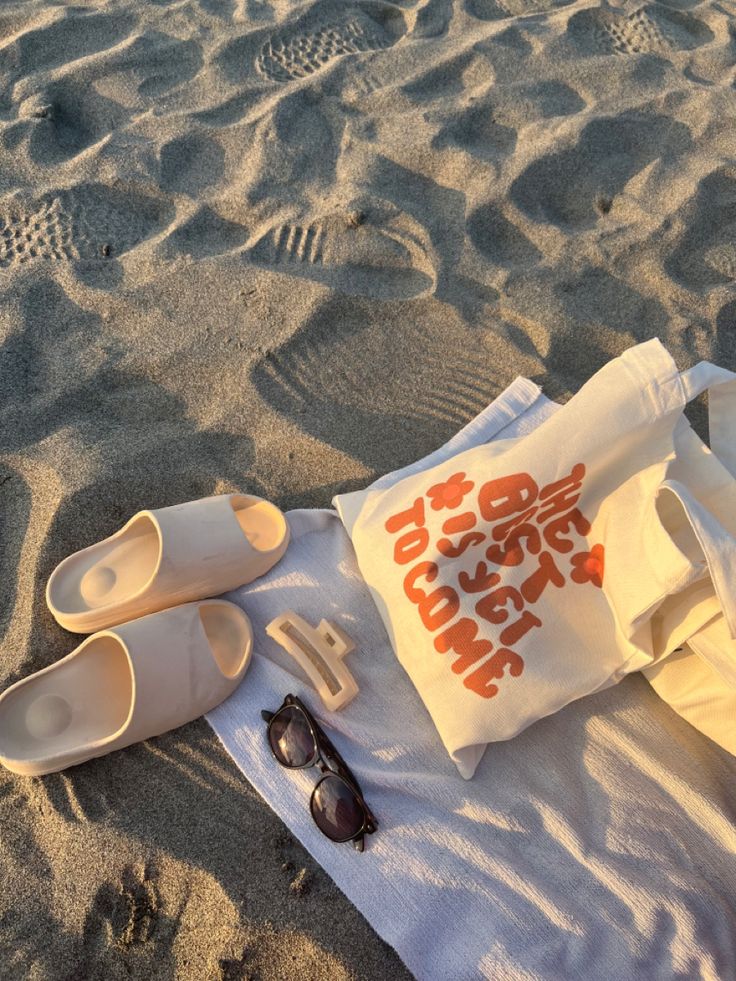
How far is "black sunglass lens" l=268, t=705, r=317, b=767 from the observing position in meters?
1.26

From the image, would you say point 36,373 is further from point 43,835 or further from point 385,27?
point 385,27

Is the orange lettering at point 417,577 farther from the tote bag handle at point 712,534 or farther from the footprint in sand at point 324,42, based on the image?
the footprint in sand at point 324,42

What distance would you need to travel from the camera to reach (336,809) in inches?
47.6

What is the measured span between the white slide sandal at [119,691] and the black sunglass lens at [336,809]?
0.80 ft

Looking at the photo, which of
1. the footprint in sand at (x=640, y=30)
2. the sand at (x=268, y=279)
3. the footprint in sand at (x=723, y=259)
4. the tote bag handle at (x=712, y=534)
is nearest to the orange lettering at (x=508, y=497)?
the tote bag handle at (x=712, y=534)

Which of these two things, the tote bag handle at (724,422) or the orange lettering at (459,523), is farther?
the tote bag handle at (724,422)

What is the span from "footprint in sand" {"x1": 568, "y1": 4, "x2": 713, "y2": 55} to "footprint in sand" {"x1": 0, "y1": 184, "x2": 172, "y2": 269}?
1.66 meters

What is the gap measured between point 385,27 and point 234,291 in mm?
1356

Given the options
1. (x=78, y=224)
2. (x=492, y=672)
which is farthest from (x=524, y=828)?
(x=78, y=224)

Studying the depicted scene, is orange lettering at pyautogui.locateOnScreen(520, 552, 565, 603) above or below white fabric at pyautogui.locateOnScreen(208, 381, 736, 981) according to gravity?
above

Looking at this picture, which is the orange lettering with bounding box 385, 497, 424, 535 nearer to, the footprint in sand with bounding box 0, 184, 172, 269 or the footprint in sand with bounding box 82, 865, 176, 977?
the footprint in sand with bounding box 82, 865, 176, 977

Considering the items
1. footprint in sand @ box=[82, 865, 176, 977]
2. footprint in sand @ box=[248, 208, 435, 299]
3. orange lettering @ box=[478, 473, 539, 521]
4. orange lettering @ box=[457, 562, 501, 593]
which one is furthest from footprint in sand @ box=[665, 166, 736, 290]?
footprint in sand @ box=[82, 865, 176, 977]

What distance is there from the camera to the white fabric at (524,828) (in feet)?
3.75

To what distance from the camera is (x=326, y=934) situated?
46.1 inches
